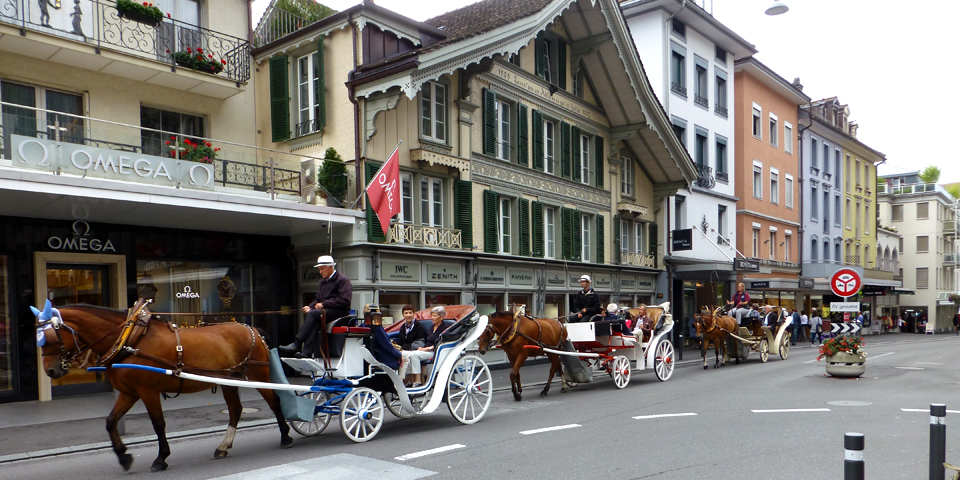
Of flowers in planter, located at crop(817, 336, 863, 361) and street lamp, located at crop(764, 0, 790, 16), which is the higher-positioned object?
street lamp, located at crop(764, 0, 790, 16)

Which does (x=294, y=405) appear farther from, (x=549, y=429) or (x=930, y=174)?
(x=930, y=174)

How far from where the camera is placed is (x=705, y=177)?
99.6 ft

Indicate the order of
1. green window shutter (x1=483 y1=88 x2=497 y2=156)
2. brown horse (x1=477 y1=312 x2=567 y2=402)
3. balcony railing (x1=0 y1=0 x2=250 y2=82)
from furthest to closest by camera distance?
1. green window shutter (x1=483 y1=88 x2=497 y2=156)
2. balcony railing (x1=0 y1=0 x2=250 y2=82)
3. brown horse (x1=477 y1=312 x2=567 y2=402)

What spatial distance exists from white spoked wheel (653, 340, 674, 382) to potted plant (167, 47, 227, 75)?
11077 millimetres

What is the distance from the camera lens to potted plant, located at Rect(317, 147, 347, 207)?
1540 cm

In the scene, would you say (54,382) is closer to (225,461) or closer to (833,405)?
(225,461)

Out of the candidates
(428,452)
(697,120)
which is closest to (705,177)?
(697,120)

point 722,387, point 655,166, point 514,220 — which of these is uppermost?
point 655,166

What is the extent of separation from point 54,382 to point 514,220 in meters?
11.8

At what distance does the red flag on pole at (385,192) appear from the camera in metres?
14.6

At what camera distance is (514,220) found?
67.2ft

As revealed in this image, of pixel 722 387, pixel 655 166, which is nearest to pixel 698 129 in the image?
pixel 655 166

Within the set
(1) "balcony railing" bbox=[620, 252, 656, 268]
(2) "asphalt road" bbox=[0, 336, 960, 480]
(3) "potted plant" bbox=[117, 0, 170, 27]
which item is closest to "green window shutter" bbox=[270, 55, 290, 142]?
(3) "potted plant" bbox=[117, 0, 170, 27]

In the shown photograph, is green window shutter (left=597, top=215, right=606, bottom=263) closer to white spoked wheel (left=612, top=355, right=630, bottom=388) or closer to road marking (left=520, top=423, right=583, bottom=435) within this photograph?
white spoked wheel (left=612, top=355, right=630, bottom=388)
